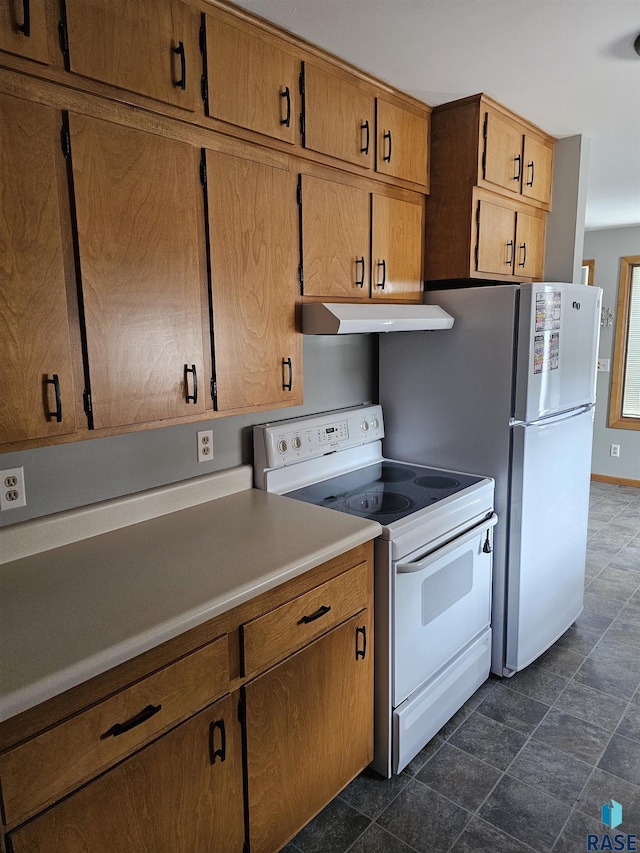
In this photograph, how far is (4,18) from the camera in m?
1.21

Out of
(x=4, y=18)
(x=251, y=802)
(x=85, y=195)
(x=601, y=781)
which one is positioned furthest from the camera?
(x=601, y=781)

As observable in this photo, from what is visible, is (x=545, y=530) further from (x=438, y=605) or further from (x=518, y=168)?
(x=518, y=168)

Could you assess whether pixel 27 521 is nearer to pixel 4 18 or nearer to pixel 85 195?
pixel 85 195

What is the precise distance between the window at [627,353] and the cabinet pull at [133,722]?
5.32 m

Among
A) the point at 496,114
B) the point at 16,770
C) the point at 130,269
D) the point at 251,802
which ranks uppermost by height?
the point at 496,114

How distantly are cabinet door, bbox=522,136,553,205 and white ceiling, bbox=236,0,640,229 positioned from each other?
14 centimetres

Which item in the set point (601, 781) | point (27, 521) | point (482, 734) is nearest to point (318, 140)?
point (27, 521)

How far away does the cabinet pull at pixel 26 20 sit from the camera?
4.04ft

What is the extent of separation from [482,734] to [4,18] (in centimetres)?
259

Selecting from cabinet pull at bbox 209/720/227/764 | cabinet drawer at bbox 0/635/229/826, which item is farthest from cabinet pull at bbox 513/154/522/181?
cabinet pull at bbox 209/720/227/764

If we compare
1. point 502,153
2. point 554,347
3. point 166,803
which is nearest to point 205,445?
point 166,803

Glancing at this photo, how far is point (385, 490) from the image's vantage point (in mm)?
2273

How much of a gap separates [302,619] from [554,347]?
5.15 ft

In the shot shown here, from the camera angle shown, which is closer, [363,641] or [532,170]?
[363,641]
